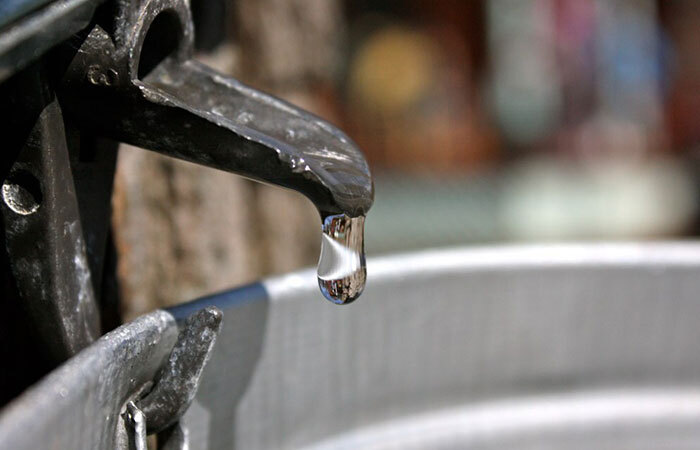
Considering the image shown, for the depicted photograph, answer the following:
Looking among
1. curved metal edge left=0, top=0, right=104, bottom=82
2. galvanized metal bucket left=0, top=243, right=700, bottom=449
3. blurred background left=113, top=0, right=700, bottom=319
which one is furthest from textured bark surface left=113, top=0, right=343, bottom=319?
blurred background left=113, top=0, right=700, bottom=319

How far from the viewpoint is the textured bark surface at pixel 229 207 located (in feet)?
2.58

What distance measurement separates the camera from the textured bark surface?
2.58 ft

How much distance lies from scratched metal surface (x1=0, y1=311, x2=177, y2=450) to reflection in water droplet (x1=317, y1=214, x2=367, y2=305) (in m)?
0.10

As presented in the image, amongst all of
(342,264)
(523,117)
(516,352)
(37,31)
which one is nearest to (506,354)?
(516,352)

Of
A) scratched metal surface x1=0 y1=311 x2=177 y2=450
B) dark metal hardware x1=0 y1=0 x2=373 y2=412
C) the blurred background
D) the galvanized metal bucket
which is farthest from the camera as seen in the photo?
the blurred background

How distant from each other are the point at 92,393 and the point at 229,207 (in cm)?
64

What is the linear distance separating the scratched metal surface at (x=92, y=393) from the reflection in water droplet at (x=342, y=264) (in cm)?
10

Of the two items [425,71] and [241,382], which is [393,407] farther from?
[425,71]

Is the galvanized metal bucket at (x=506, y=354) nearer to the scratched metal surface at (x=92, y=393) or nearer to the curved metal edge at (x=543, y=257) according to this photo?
the curved metal edge at (x=543, y=257)

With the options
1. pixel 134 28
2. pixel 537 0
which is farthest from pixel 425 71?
pixel 134 28

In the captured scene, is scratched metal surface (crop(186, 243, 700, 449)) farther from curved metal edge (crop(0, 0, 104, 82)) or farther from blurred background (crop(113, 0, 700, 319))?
blurred background (crop(113, 0, 700, 319))

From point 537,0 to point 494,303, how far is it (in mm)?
3796

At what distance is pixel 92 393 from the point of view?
381mm

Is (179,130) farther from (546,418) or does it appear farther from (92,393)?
(546,418)
